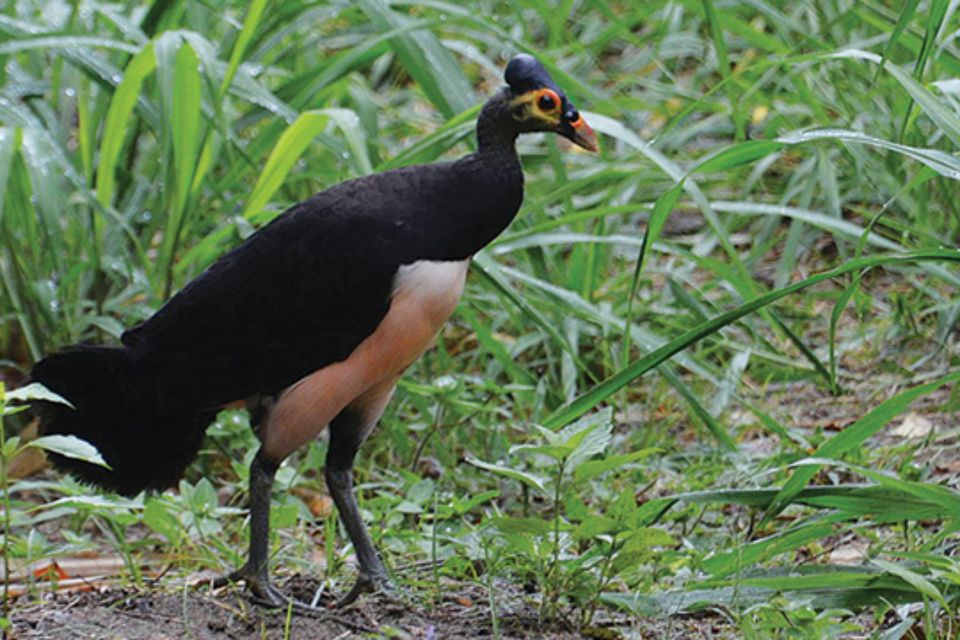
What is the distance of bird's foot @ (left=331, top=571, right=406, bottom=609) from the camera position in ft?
8.45

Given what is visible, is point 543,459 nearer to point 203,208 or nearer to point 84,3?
point 203,208

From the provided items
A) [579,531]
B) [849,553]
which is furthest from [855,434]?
[849,553]

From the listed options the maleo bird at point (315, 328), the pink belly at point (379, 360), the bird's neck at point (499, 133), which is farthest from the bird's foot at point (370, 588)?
the bird's neck at point (499, 133)

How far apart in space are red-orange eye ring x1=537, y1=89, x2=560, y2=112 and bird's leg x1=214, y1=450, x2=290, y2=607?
0.78 meters

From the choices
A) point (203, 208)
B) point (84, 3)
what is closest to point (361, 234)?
point (203, 208)

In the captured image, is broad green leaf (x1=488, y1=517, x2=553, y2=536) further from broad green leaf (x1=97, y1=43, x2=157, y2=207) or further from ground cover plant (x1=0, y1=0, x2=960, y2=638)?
broad green leaf (x1=97, y1=43, x2=157, y2=207)

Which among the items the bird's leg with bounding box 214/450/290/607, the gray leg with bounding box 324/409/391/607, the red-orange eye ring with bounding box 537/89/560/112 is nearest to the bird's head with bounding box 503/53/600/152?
the red-orange eye ring with bounding box 537/89/560/112

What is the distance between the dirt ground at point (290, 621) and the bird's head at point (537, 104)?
799 millimetres

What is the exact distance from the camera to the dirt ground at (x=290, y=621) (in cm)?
238

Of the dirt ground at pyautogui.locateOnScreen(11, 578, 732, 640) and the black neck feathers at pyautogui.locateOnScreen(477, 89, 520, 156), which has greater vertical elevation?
the black neck feathers at pyautogui.locateOnScreen(477, 89, 520, 156)

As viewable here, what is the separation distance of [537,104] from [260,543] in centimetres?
89

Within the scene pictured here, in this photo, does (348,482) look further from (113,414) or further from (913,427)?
(913,427)

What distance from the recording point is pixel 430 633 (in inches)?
89.0

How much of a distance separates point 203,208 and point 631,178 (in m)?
1.13
